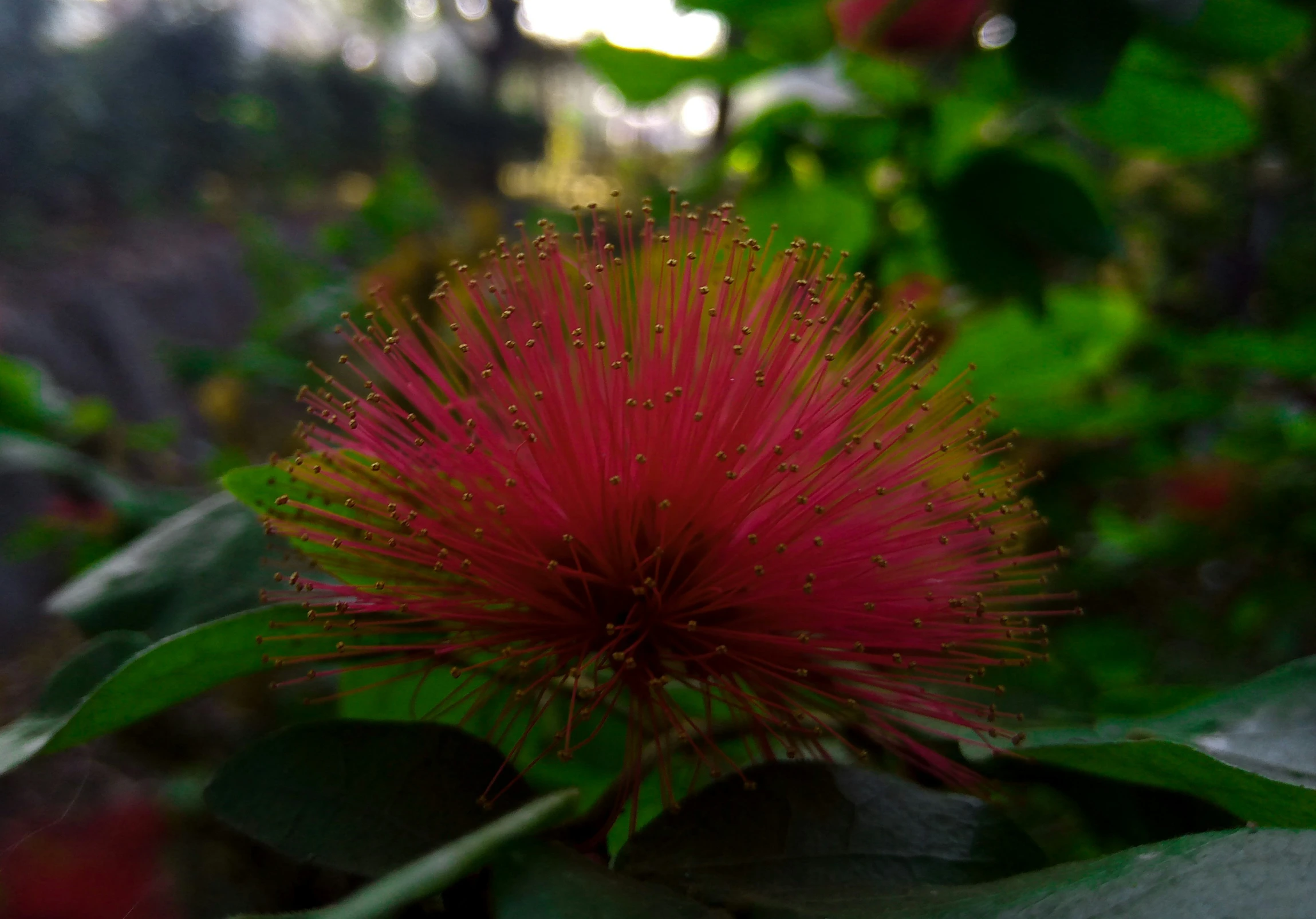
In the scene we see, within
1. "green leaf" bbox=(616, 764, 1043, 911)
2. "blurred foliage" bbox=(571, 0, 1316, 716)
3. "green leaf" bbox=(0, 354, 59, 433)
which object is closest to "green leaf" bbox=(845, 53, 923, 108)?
"blurred foliage" bbox=(571, 0, 1316, 716)

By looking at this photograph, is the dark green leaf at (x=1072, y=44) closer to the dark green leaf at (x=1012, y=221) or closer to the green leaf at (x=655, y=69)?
the dark green leaf at (x=1012, y=221)

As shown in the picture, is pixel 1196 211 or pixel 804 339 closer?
pixel 804 339

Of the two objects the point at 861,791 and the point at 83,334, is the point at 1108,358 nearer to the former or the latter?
the point at 861,791

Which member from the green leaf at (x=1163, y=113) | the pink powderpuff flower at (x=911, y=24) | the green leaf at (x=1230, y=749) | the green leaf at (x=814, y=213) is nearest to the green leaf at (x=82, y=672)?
the green leaf at (x=1230, y=749)

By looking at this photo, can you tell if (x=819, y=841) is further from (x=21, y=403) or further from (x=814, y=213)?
(x=21, y=403)

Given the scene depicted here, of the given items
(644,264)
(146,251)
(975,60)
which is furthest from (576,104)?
(644,264)

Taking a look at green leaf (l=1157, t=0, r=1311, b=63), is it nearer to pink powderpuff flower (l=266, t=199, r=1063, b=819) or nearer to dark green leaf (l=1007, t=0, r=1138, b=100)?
dark green leaf (l=1007, t=0, r=1138, b=100)
